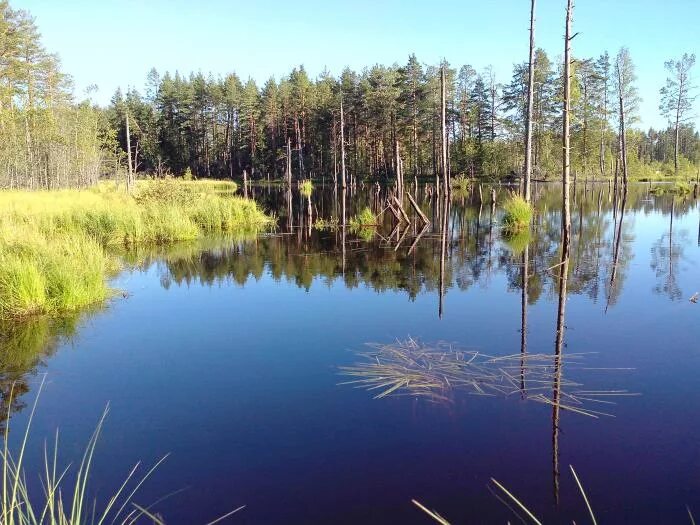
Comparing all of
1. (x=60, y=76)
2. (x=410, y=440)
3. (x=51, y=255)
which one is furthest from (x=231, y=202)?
(x=60, y=76)

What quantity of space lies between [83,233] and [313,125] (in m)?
53.6

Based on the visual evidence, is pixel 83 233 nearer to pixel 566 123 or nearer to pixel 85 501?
pixel 85 501

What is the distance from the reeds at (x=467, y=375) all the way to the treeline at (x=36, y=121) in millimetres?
29686

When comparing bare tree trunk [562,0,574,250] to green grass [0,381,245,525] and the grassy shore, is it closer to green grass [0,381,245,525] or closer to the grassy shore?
the grassy shore

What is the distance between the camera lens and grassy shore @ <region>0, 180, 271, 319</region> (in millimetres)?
8836

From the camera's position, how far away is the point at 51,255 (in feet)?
31.8

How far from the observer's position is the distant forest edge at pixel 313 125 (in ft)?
131

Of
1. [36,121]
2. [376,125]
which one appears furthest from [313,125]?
[36,121]

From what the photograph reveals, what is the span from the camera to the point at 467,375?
629 centimetres

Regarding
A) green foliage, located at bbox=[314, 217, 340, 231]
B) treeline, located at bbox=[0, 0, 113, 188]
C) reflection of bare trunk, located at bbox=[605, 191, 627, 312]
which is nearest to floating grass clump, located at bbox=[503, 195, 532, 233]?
reflection of bare trunk, located at bbox=[605, 191, 627, 312]

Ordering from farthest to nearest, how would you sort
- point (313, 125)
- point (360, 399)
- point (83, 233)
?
point (313, 125) < point (83, 233) < point (360, 399)

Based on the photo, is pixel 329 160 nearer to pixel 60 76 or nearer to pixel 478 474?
pixel 60 76

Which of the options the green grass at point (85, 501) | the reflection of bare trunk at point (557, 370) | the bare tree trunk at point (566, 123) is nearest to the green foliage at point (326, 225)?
the bare tree trunk at point (566, 123)

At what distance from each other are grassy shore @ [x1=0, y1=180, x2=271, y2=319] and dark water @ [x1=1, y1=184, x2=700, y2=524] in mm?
587
